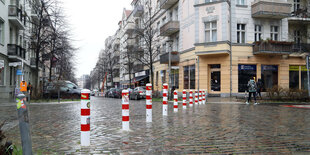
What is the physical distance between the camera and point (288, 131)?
6.93 m

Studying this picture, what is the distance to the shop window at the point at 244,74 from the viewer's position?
91.6 feet

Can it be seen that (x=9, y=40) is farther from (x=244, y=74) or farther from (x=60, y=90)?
(x=244, y=74)

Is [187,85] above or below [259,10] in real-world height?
below

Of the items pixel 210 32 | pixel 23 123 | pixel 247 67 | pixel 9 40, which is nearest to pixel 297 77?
pixel 247 67

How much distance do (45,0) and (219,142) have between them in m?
24.1

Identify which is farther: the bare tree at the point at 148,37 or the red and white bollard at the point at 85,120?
the bare tree at the point at 148,37

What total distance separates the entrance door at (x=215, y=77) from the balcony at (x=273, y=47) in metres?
4.11

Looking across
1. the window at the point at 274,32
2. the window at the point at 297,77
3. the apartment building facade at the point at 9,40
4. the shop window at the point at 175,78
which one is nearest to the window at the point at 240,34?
the window at the point at 274,32

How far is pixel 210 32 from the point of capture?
27.9 metres

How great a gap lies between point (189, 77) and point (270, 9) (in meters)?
11.0

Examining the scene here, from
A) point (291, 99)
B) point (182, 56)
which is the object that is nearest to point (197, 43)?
point (182, 56)

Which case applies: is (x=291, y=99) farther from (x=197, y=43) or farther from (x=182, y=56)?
(x=182, y=56)

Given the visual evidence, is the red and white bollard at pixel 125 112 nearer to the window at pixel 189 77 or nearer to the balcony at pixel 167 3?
the window at pixel 189 77

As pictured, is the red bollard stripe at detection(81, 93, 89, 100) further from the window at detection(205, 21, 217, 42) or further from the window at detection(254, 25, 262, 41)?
the window at detection(254, 25, 262, 41)
